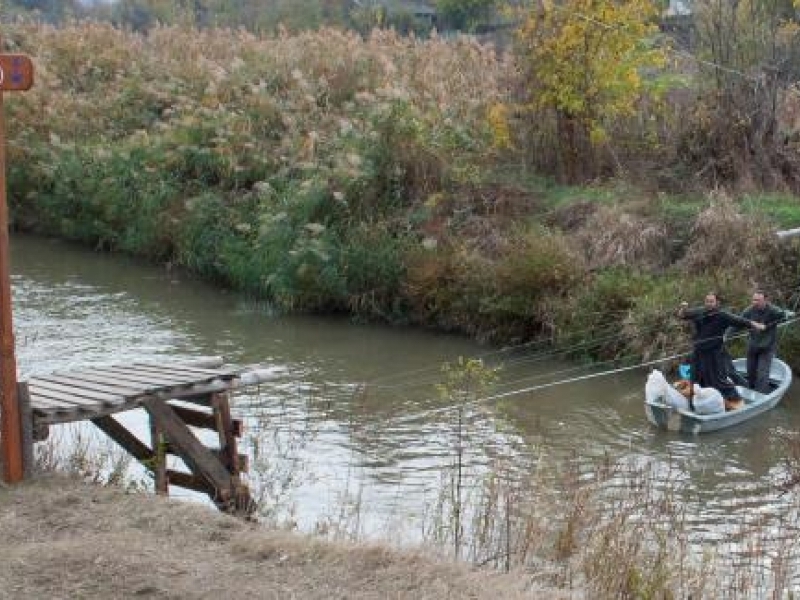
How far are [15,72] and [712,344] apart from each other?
36.8 feet

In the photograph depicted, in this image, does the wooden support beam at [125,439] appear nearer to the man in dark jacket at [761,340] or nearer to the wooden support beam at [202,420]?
the wooden support beam at [202,420]

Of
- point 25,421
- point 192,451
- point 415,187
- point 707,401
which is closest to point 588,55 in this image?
point 415,187

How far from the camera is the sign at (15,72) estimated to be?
932 centimetres

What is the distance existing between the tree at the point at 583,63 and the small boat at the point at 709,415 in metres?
8.85

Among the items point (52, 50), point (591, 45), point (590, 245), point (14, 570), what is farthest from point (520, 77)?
point (14, 570)

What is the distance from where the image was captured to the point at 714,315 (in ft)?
59.0

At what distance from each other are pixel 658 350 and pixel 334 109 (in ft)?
41.4

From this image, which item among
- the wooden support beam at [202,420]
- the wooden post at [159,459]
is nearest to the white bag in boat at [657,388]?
the wooden support beam at [202,420]

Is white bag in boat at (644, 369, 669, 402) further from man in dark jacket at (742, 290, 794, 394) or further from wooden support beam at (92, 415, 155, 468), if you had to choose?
wooden support beam at (92, 415, 155, 468)

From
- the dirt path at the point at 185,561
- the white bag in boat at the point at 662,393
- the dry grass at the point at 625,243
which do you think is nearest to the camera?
the dirt path at the point at 185,561

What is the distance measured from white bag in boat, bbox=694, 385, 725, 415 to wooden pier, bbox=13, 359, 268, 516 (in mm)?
7512

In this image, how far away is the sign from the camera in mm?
9320

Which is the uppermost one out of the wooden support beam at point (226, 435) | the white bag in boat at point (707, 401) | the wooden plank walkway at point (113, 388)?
the wooden plank walkway at point (113, 388)

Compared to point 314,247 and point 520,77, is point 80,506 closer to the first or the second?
point 314,247
